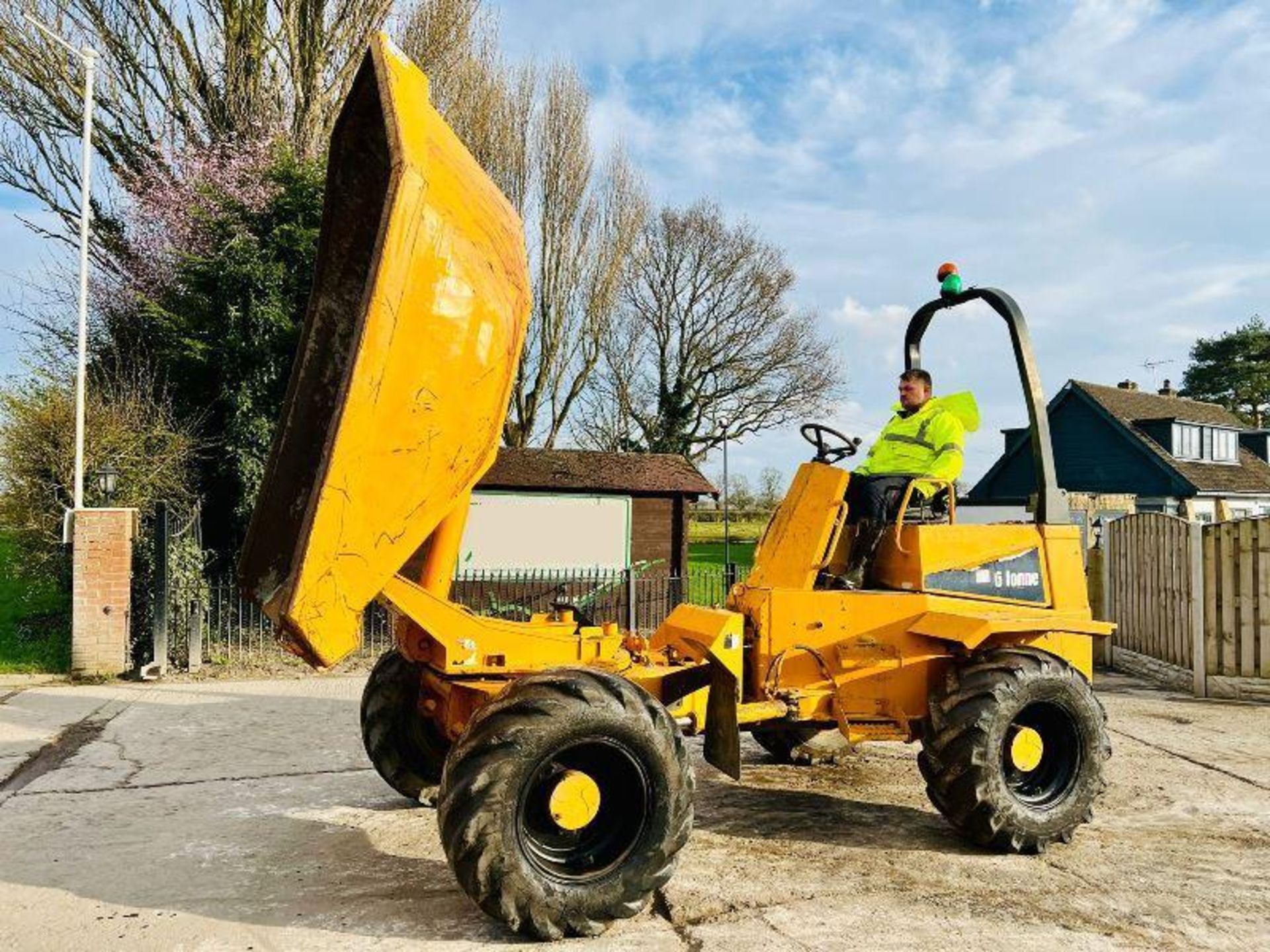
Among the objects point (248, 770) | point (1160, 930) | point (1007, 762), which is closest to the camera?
point (1160, 930)

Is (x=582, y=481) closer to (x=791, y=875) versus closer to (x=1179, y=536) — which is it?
(x=1179, y=536)

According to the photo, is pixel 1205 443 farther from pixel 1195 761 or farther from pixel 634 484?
pixel 1195 761

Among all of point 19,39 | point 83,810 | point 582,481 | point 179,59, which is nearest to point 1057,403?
point 582,481

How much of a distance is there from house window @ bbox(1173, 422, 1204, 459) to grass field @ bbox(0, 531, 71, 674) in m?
29.3

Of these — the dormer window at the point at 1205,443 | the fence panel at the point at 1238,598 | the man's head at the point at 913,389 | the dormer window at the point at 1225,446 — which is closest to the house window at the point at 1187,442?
the dormer window at the point at 1205,443

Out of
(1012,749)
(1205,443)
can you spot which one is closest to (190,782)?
(1012,749)

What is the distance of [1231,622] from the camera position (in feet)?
32.6

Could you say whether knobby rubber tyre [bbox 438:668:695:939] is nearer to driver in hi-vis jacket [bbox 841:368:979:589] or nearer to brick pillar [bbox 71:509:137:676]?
driver in hi-vis jacket [bbox 841:368:979:589]

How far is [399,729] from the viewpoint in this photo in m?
5.62

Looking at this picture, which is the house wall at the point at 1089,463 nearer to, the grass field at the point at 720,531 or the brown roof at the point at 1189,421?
the brown roof at the point at 1189,421

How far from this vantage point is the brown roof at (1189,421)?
29.1 m

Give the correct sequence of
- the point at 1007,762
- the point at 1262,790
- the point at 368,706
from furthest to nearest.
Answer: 1. the point at 1262,790
2. the point at 368,706
3. the point at 1007,762

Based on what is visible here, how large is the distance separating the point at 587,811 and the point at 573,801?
0.09 metres

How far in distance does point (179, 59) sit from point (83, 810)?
15.7 m
